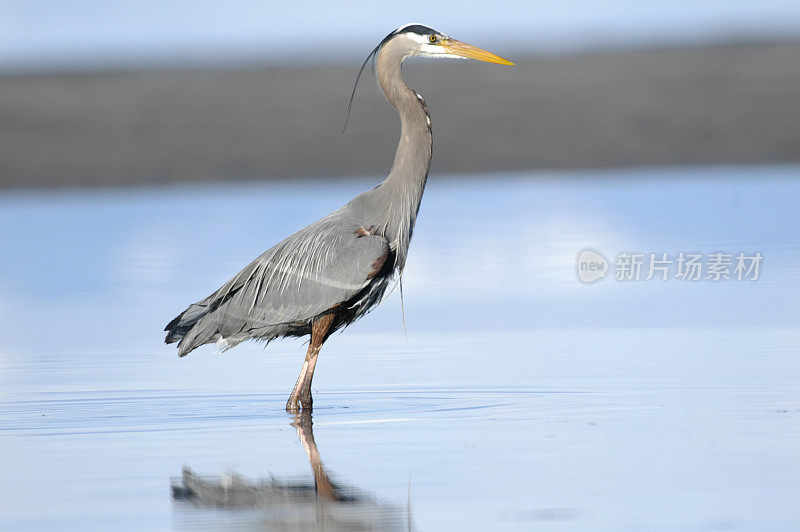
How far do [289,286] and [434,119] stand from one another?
67.5 ft

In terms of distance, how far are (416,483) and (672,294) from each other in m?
5.65

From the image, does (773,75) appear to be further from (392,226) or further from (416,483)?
(416,483)

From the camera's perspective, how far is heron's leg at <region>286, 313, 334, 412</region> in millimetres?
7586

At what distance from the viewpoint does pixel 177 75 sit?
34906mm

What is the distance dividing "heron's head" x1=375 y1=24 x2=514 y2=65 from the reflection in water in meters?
2.98

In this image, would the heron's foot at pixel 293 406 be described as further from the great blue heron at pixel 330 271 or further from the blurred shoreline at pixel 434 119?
the blurred shoreline at pixel 434 119

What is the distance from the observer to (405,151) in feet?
27.4

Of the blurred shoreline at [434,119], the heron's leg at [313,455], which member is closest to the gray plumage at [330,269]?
the heron's leg at [313,455]

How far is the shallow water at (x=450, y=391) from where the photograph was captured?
5.58 metres

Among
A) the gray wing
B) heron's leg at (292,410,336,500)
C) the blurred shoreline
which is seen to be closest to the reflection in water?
heron's leg at (292,410,336,500)

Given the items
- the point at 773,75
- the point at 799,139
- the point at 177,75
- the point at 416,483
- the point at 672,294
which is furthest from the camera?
the point at 177,75

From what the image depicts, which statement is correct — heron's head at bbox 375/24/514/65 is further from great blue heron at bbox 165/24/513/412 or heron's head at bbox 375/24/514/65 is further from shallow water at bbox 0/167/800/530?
shallow water at bbox 0/167/800/530

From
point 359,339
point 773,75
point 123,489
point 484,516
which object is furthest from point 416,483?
point 773,75

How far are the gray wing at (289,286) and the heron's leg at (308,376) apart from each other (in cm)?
8
